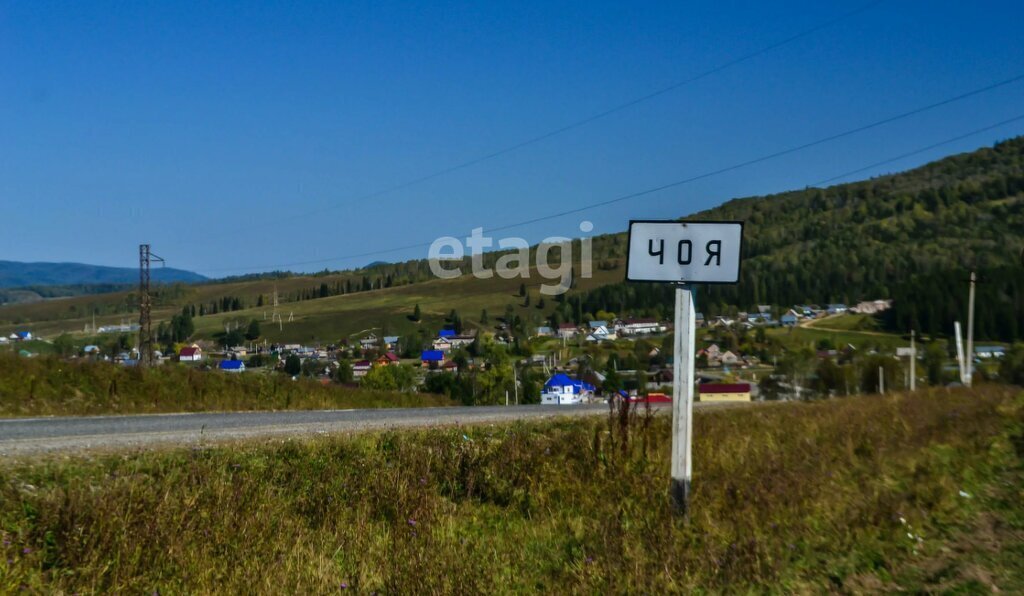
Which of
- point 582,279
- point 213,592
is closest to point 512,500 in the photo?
point 213,592

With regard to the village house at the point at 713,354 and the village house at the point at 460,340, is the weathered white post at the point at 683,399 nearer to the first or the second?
the village house at the point at 713,354

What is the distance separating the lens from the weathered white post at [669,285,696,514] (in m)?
7.45

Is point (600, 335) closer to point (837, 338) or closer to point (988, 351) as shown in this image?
point (837, 338)

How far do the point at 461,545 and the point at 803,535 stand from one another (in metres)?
2.67

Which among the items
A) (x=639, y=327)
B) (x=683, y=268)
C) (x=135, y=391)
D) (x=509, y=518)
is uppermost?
(x=683, y=268)

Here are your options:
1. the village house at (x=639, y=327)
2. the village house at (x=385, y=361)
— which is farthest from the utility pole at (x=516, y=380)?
the village house at (x=639, y=327)

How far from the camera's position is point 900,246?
103m

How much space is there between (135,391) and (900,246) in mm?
97629

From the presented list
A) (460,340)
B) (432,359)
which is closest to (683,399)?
(432,359)

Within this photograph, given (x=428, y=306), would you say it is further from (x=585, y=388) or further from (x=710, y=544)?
(x=710, y=544)

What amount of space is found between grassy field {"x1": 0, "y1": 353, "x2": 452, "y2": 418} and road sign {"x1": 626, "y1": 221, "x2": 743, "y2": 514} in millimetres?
13620

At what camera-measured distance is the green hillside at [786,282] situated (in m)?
61.4

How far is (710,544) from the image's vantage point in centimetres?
661

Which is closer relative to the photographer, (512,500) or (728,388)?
(512,500)
